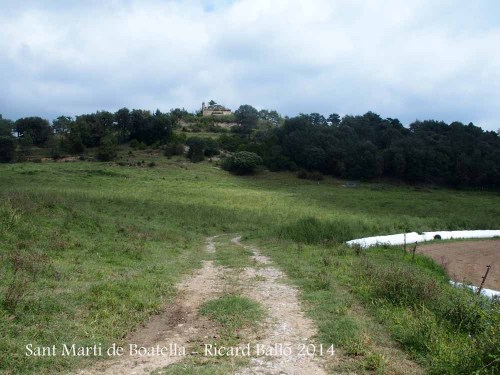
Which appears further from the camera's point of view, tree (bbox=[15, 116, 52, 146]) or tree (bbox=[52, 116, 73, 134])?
tree (bbox=[52, 116, 73, 134])

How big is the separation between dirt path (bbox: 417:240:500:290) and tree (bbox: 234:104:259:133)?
84633mm

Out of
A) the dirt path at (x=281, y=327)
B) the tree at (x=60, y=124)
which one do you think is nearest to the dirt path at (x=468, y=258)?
the dirt path at (x=281, y=327)

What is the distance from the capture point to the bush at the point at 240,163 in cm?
6994

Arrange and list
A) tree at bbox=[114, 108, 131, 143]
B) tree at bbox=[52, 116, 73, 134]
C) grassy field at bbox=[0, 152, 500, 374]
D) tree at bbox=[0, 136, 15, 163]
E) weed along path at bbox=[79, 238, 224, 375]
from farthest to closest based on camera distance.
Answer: tree at bbox=[52, 116, 73, 134] < tree at bbox=[114, 108, 131, 143] < tree at bbox=[0, 136, 15, 163] < grassy field at bbox=[0, 152, 500, 374] < weed along path at bbox=[79, 238, 224, 375]

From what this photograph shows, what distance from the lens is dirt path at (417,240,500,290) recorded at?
1684cm

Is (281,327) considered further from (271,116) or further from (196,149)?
(271,116)

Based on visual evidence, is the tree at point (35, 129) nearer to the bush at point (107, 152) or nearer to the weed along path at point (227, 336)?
the bush at point (107, 152)

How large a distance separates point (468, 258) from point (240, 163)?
166ft

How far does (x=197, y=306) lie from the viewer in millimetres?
9648

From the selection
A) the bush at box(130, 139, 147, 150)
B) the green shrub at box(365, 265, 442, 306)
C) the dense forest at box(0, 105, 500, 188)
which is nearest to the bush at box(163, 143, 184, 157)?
the dense forest at box(0, 105, 500, 188)

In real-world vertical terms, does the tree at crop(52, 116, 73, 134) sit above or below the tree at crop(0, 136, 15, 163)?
above

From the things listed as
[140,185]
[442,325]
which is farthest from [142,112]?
[442,325]

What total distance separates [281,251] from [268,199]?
1042 inches

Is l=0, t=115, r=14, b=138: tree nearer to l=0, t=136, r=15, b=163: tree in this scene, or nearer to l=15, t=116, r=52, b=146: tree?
l=15, t=116, r=52, b=146: tree
